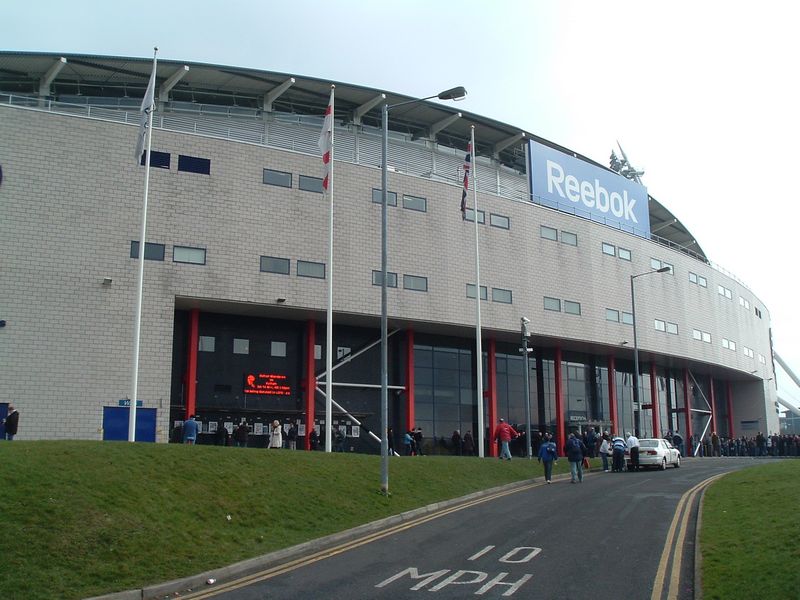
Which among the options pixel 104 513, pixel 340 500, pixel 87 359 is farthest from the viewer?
pixel 87 359

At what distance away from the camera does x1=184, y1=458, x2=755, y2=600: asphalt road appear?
37.2ft

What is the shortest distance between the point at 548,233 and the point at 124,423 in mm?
25138

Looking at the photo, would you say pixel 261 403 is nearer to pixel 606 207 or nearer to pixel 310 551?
pixel 310 551

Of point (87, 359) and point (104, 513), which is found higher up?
point (87, 359)

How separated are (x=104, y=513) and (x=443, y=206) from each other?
94.6 ft

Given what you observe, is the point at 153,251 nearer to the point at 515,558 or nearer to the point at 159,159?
the point at 159,159

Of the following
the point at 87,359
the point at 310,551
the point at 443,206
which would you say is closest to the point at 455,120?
the point at 443,206

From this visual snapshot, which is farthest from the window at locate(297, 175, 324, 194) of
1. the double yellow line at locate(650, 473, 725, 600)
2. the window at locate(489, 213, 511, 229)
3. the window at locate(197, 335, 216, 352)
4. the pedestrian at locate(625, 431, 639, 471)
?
the double yellow line at locate(650, 473, 725, 600)

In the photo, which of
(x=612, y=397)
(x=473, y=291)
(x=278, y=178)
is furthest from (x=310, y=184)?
(x=612, y=397)

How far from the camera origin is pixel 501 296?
135ft

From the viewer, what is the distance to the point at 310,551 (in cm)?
1464

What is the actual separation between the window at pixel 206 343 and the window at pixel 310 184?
7.87 m

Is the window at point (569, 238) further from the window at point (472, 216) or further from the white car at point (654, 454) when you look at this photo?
the white car at point (654, 454)

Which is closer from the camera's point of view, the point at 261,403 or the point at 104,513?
the point at 104,513
